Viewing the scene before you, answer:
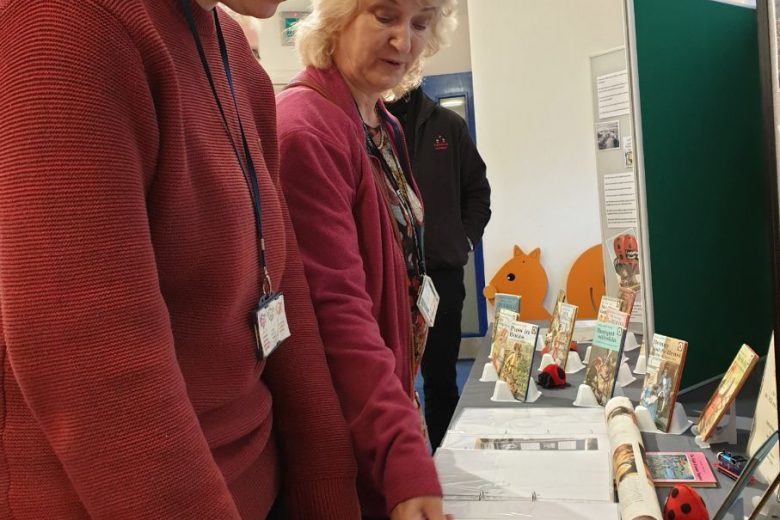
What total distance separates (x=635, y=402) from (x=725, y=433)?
31 cm

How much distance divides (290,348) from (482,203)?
2269 millimetres

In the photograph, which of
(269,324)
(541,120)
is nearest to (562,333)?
(269,324)

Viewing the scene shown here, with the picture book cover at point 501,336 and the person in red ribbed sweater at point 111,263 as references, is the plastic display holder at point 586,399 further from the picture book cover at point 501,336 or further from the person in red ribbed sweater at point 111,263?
the person in red ribbed sweater at point 111,263

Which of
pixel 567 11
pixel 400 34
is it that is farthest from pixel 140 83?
pixel 567 11

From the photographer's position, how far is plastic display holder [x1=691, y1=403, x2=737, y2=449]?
53.6 inches

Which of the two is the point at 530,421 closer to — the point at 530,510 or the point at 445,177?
the point at 530,510

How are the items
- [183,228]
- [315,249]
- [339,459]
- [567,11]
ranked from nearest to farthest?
1. [183,228]
2. [339,459]
3. [315,249]
4. [567,11]

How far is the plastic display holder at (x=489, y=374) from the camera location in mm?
1982

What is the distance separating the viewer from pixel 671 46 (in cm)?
167

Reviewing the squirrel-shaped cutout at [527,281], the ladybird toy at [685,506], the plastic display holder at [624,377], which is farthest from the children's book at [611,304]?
the squirrel-shaped cutout at [527,281]

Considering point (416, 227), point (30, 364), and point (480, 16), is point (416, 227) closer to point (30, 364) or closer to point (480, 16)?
point (30, 364)

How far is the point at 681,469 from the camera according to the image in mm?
1251

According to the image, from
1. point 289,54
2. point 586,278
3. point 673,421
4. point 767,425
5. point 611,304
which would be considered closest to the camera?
point 767,425

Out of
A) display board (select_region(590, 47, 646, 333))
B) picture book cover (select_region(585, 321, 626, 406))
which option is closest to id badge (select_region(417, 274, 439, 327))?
picture book cover (select_region(585, 321, 626, 406))
